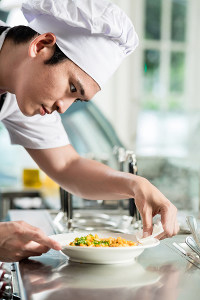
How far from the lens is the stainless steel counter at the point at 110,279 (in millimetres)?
987

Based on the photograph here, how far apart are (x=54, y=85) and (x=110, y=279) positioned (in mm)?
485

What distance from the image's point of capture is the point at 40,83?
131 centimetres

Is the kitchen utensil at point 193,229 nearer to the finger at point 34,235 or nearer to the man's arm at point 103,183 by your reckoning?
the man's arm at point 103,183

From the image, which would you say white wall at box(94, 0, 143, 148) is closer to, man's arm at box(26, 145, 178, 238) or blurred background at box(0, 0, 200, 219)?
blurred background at box(0, 0, 200, 219)

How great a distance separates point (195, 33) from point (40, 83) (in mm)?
4206

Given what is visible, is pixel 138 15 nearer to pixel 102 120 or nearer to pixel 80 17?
pixel 102 120

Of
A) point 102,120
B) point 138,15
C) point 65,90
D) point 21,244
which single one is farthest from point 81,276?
point 138,15

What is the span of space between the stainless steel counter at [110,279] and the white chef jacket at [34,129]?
0.46 metres

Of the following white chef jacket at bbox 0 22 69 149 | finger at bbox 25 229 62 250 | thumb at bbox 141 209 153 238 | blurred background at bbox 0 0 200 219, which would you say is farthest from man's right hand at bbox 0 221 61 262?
blurred background at bbox 0 0 200 219

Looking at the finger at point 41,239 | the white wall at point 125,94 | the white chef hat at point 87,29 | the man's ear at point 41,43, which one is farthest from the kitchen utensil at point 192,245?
the white wall at point 125,94

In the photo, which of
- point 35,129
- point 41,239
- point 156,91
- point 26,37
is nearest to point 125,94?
point 156,91

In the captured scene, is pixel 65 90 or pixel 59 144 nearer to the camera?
pixel 65 90

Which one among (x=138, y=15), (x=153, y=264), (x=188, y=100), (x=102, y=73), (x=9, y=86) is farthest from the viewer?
(x=188, y=100)

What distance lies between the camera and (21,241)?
116cm
